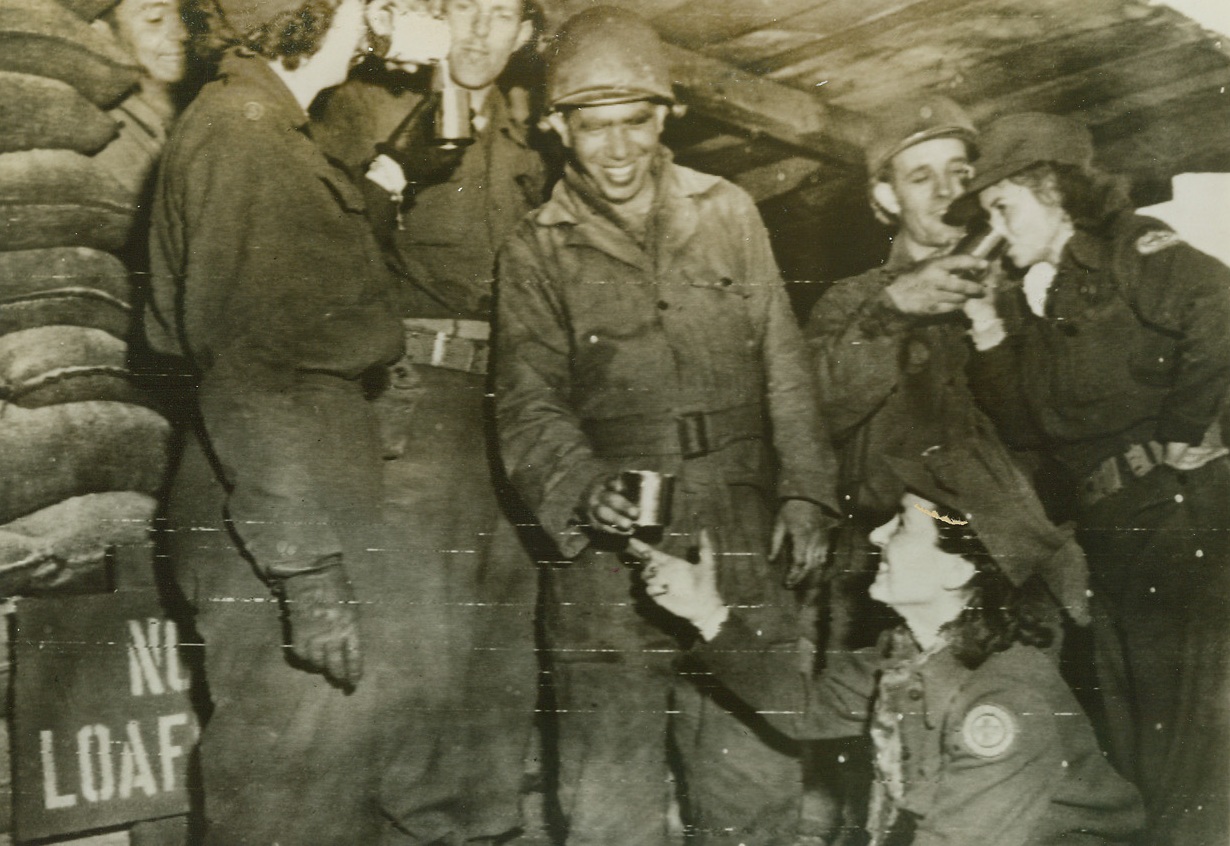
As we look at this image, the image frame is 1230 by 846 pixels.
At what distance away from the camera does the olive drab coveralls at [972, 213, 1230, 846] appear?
321cm

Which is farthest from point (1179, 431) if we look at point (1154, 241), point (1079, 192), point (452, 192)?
point (452, 192)

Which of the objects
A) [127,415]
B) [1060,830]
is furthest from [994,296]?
[127,415]

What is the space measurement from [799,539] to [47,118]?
2.38m

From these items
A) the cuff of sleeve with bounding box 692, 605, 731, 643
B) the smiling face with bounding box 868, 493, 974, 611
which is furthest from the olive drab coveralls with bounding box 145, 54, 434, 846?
the smiling face with bounding box 868, 493, 974, 611

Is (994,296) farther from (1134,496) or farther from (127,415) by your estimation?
(127,415)

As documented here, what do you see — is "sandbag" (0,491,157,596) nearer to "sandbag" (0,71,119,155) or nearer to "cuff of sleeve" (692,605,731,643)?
"sandbag" (0,71,119,155)

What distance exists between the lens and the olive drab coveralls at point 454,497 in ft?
9.95

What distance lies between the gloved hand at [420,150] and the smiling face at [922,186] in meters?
1.26

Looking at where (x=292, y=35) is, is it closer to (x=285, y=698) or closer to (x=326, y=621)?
(x=326, y=621)

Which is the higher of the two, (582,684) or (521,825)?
(582,684)

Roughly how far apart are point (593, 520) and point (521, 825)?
0.89 meters

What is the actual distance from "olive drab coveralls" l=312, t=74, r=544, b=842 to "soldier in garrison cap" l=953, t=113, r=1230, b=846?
56.9 inches

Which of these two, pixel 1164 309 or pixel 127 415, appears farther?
pixel 1164 309

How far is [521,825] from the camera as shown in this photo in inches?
121
